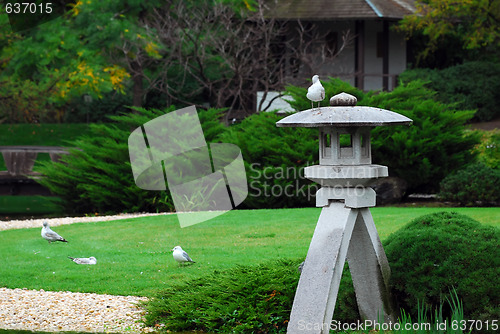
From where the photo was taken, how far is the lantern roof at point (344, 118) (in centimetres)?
532

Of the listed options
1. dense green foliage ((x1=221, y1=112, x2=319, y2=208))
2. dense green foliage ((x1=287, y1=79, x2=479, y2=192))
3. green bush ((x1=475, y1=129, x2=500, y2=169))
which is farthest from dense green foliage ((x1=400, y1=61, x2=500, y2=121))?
dense green foliage ((x1=221, y1=112, x2=319, y2=208))

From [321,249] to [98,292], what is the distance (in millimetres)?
3155

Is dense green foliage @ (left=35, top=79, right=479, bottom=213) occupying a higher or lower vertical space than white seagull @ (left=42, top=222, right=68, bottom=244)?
higher

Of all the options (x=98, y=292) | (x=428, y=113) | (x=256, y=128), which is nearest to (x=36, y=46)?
(x=256, y=128)

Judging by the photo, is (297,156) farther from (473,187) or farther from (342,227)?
(342,227)

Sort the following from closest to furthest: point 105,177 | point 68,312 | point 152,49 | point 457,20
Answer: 1. point 68,312
2. point 105,177
3. point 152,49
4. point 457,20

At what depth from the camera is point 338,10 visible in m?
24.5

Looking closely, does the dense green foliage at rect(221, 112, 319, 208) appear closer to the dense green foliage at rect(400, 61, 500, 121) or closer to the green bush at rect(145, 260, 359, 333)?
the green bush at rect(145, 260, 359, 333)

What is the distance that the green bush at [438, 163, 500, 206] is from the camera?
12.9m

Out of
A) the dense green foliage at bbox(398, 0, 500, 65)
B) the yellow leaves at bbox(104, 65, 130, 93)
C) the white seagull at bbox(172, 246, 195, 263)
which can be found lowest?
the white seagull at bbox(172, 246, 195, 263)

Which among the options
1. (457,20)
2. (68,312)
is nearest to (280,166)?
(68,312)

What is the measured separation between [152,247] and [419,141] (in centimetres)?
646

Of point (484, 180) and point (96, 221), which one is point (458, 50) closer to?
point (484, 180)

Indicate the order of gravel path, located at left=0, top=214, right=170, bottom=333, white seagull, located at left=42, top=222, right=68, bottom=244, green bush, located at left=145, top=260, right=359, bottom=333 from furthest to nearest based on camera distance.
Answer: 1. white seagull, located at left=42, top=222, right=68, bottom=244
2. gravel path, located at left=0, top=214, right=170, bottom=333
3. green bush, located at left=145, top=260, right=359, bottom=333
